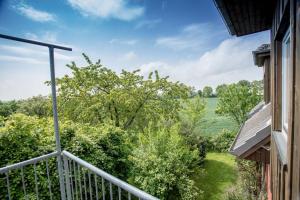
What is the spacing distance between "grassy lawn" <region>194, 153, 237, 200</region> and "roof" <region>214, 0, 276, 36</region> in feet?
21.8

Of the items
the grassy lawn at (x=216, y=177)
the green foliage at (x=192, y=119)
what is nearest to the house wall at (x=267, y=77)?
the grassy lawn at (x=216, y=177)

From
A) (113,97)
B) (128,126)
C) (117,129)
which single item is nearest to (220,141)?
(128,126)

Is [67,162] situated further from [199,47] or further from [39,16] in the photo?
[199,47]

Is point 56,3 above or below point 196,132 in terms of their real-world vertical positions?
above

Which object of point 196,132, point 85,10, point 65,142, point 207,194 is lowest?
point 207,194

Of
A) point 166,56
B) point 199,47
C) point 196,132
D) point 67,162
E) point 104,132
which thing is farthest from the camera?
point 199,47

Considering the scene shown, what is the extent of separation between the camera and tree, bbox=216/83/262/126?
589 inches

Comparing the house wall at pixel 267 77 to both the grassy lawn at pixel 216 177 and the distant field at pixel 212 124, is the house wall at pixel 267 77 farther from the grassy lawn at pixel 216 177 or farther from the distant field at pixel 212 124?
the distant field at pixel 212 124

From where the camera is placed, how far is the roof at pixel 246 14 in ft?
7.39

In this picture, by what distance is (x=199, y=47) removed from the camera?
17766 millimetres

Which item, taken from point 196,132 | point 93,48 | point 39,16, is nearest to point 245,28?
point 39,16

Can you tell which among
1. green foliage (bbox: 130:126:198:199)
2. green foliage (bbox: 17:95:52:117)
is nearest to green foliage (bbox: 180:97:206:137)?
green foliage (bbox: 130:126:198:199)

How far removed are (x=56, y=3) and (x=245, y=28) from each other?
25.0 ft

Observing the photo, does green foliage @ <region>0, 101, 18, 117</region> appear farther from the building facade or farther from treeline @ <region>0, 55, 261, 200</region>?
the building facade
